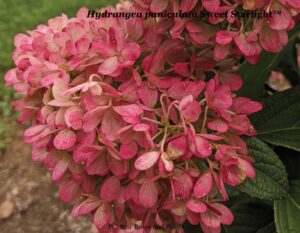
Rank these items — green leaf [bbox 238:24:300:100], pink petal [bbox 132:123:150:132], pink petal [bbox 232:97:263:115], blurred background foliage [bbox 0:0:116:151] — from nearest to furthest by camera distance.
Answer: pink petal [bbox 132:123:150:132] < pink petal [bbox 232:97:263:115] < green leaf [bbox 238:24:300:100] < blurred background foliage [bbox 0:0:116:151]

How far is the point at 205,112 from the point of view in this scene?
767 millimetres

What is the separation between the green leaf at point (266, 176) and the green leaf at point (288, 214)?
0.06 meters

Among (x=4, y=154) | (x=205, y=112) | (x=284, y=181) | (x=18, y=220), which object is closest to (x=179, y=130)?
(x=205, y=112)

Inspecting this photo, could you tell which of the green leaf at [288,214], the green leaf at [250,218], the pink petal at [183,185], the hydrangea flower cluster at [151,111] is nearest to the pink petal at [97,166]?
the hydrangea flower cluster at [151,111]

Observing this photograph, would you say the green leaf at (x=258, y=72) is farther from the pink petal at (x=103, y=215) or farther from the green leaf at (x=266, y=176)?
the pink petal at (x=103, y=215)

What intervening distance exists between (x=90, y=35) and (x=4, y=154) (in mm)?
1408

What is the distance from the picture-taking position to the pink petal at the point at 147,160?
71cm

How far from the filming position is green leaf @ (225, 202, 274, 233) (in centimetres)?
117

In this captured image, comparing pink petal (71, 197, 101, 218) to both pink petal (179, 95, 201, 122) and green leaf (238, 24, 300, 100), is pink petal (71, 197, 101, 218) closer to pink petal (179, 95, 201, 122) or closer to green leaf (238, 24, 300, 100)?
pink petal (179, 95, 201, 122)

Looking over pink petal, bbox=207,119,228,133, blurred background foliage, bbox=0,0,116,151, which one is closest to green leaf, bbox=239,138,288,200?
pink petal, bbox=207,119,228,133

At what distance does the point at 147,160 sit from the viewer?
71cm

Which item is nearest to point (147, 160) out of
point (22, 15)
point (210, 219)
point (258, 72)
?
point (210, 219)

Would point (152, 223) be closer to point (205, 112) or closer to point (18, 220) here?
point (205, 112)

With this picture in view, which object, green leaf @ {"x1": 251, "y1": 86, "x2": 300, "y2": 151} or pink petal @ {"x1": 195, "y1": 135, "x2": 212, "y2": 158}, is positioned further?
green leaf @ {"x1": 251, "y1": 86, "x2": 300, "y2": 151}
